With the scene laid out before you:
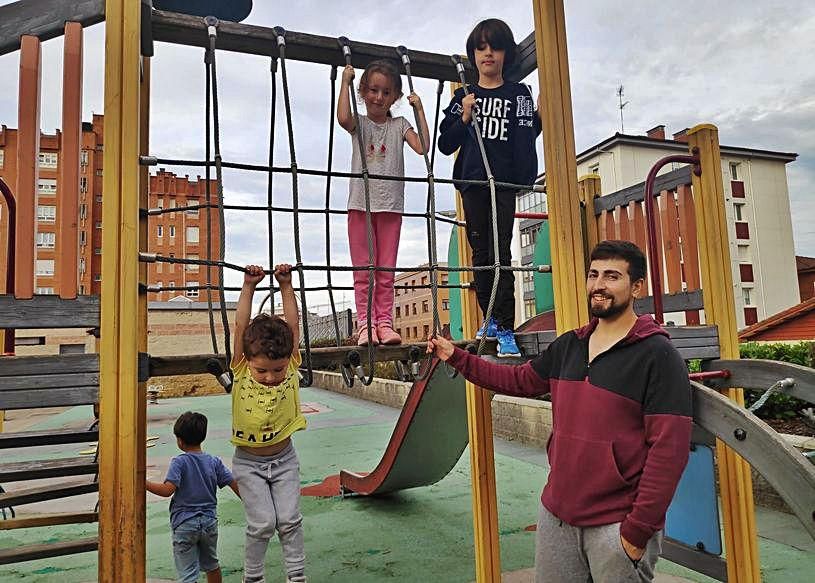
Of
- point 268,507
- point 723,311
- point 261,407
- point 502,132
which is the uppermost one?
point 502,132

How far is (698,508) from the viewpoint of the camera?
2.95m

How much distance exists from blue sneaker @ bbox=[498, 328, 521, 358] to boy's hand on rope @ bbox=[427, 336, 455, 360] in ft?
1.92

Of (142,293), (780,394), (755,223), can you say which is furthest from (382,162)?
(755,223)

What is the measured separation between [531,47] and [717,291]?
1.49m

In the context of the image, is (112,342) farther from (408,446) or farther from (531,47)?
(408,446)

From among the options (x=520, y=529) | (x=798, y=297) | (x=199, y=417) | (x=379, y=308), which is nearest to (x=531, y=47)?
(x=379, y=308)

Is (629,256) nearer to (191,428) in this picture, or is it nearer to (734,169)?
(191,428)

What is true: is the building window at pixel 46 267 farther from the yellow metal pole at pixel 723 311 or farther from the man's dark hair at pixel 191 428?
the yellow metal pole at pixel 723 311

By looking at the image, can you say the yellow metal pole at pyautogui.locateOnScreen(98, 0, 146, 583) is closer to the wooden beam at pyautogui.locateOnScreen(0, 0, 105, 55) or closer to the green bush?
the wooden beam at pyautogui.locateOnScreen(0, 0, 105, 55)

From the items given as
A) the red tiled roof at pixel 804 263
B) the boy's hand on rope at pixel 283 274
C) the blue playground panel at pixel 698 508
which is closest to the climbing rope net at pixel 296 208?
the boy's hand on rope at pixel 283 274

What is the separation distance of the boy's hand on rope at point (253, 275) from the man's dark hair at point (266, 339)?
6.2 inches

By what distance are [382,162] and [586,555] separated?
1.95 meters

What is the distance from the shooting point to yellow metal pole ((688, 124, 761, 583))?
2875mm

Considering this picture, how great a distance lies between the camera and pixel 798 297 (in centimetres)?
2984
